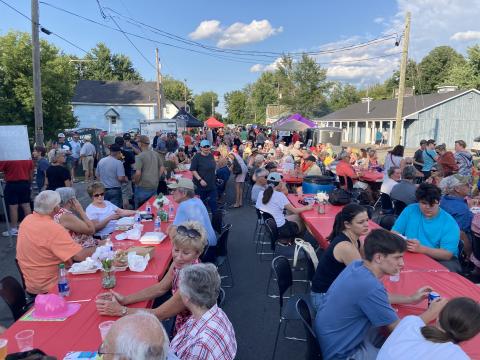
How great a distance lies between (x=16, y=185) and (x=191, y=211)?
4.61m

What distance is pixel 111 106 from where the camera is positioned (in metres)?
38.4

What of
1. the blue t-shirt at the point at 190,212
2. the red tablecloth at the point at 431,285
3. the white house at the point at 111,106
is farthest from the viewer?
the white house at the point at 111,106

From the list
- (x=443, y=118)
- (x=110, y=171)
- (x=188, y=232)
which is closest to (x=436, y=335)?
(x=188, y=232)

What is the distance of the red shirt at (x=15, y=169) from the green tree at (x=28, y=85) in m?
14.4

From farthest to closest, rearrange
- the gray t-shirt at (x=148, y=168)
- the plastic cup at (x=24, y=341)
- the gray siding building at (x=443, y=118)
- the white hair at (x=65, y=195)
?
the gray siding building at (x=443, y=118) < the gray t-shirt at (x=148, y=168) < the white hair at (x=65, y=195) < the plastic cup at (x=24, y=341)

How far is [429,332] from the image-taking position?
6.01 ft

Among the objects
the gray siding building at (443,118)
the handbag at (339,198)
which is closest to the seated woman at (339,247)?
the handbag at (339,198)

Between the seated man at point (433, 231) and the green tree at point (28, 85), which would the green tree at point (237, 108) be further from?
the seated man at point (433, 231)

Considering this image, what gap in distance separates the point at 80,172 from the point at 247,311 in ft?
41.9

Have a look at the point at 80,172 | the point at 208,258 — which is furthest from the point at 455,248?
the point at 80,172

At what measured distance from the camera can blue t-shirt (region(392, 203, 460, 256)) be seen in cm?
389

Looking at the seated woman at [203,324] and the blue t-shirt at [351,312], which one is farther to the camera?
the blue t-shirt at [351,312]

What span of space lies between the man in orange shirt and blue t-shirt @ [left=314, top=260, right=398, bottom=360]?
6.55 meters

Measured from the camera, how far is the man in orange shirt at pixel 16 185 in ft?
22.6
